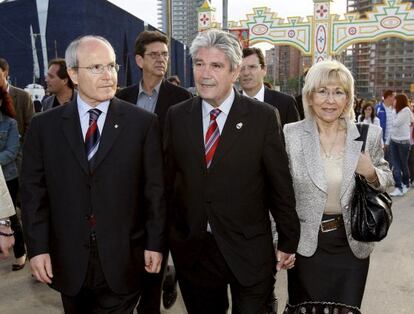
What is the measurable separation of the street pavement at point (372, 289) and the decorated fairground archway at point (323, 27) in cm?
1526

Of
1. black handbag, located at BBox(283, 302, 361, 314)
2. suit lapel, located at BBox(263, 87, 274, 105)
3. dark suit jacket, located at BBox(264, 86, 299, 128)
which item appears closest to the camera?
black handbag, located at BBox(283, 302, 361, 314)

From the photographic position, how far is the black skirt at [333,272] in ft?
8.40

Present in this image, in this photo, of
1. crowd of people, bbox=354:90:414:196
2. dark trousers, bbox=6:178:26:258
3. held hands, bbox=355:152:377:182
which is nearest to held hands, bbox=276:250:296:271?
held hands, bbox=355:152:377:182

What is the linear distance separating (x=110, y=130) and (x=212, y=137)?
51 centimetres

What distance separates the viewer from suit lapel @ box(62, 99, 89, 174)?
2189 millimetres

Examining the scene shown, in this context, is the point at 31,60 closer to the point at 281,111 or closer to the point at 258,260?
the point at 281,111

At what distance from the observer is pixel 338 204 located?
8.32 ft

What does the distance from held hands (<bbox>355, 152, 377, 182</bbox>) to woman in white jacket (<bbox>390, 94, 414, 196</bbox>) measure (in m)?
6.26

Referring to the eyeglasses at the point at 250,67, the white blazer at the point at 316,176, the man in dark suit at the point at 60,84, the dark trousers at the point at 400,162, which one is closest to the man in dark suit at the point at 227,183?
the white blazer at the point at 316,176

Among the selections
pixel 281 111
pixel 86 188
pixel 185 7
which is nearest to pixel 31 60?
pixel 281 111

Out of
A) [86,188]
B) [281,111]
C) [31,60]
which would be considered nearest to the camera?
[86,188]

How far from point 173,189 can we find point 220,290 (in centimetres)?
60

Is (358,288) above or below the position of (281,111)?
below

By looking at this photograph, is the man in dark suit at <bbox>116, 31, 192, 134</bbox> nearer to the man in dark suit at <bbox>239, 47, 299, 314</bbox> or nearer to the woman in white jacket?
the man in dark suit at <bbox>239, 47, 299, 314</bbox>
